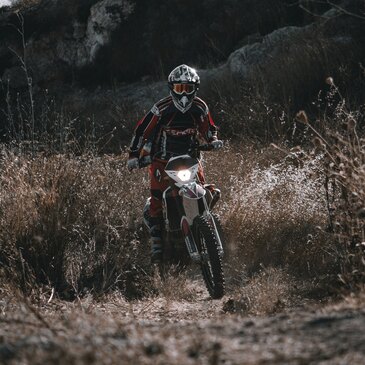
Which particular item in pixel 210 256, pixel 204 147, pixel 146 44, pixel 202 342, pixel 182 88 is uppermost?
pixel 146 44

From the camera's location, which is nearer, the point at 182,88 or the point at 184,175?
the point at 184,175

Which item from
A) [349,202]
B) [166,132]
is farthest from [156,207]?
[349,202]

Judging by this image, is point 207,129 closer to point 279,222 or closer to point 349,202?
point 279,222

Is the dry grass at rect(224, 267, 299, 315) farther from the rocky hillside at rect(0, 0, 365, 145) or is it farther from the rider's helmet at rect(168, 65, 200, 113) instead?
the rocky hillside at rect(0, 0, 365, 145)

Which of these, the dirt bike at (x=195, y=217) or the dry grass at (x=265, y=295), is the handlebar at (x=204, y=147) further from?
the dry grass at (x=265, y=295)

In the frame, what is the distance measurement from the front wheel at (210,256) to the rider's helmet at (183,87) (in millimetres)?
1148

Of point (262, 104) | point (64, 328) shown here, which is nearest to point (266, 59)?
point (262, 104)

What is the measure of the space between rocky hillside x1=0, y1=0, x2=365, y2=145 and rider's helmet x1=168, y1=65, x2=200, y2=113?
5049 mm

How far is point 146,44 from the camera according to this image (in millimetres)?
14555

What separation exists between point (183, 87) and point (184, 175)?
2.81 ft

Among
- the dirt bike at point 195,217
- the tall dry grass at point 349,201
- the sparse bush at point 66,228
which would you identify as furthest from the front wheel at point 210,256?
the tall dry grass at point 349,201

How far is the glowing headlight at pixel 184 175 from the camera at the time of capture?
20.8 ft

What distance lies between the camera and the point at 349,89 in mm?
10852

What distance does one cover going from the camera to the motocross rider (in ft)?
22.2
